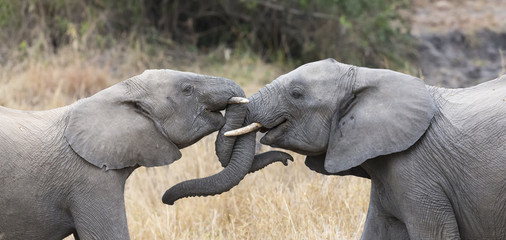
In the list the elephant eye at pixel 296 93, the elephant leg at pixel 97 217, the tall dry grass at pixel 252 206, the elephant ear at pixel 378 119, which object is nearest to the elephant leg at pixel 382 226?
the tall dry grass at pixel 252 206

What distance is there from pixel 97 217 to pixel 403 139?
182 cm

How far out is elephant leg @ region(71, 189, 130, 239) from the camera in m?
4.95

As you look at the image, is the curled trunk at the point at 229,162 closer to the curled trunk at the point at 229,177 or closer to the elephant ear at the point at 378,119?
the curled trunk at the point at 229,177

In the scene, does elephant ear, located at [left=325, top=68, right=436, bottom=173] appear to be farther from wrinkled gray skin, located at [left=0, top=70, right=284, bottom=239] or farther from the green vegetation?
the green vegetation

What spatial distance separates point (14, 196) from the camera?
489cm

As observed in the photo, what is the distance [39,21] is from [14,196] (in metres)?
8.87

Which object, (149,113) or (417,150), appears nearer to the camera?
(417,150)

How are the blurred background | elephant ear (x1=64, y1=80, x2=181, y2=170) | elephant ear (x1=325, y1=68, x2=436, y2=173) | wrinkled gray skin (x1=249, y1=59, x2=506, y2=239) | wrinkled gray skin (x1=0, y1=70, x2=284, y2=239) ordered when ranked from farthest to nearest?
the blurred background < elephant ear (x1=64, y1=80, x2=181, y2=170) < wrinkled gray skin (x1=0, y1=70, x2=284, y2=239) < elephant ear (x1=325, y1=68, x2=436, y2=173) < wrinkled gray skin (x1=249, y1=59, x2=506, y2=239)

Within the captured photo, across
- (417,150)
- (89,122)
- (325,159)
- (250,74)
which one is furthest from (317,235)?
(250,74)

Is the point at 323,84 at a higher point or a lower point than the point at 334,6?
higher

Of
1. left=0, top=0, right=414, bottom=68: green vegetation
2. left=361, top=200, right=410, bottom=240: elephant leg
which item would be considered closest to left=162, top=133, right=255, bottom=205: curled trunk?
left=361, top=200, right=410, bottom=240: elephant leg

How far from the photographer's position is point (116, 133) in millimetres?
5121

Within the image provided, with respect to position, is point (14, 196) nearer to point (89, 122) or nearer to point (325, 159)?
point (89, 122)

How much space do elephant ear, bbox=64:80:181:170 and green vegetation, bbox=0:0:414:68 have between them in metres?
7.74
